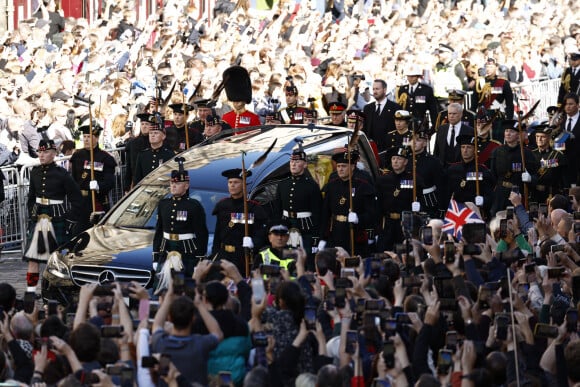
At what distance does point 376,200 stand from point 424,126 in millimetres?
2449

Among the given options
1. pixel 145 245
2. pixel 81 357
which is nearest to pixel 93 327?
pixel 81 357

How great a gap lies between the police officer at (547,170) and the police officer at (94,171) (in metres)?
4.43

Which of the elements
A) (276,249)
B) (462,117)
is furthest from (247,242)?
(462,117)

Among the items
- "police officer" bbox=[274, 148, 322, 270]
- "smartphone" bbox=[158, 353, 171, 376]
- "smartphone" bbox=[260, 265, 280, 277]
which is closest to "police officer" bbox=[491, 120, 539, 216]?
"police officer" bbox=[274, 148, 322, 270]

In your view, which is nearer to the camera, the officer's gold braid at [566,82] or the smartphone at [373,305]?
the smartphone at [373,305]

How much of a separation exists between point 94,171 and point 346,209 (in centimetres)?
316

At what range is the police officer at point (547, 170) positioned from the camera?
19.7 meters

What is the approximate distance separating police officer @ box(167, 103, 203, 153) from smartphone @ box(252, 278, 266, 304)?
30.6 ft

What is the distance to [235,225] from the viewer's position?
645 inches

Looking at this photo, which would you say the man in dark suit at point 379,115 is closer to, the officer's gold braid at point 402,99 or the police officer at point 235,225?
the officer's gold braid at point 402,99

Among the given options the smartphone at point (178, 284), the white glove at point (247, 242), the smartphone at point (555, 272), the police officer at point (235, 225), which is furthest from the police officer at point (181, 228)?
the smartphone at point (178, 284)

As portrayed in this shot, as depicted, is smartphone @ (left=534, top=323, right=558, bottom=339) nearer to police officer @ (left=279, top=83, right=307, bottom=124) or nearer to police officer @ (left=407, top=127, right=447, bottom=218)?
police officer @ (left=407, top=127, right=447, bottom=218)

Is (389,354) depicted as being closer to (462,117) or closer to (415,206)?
(415,206)

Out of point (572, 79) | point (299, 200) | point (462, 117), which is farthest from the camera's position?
point (572, 79)
